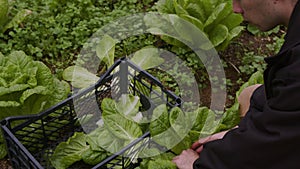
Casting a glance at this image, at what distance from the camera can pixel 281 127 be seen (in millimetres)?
1538

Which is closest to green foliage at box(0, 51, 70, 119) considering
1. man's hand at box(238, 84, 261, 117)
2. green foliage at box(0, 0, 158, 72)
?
green foliage at box(0, 0, 158, 72)

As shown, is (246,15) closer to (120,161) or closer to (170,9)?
(120,161)

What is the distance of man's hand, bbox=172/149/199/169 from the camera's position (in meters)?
2.31

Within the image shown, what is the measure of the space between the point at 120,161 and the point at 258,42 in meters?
1.81

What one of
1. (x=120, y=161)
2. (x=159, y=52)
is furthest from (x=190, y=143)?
(x=159, y=52)

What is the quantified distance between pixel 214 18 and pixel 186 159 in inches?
52.1

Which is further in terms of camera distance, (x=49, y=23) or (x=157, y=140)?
(x=49, y=23)

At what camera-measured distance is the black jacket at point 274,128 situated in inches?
57.9

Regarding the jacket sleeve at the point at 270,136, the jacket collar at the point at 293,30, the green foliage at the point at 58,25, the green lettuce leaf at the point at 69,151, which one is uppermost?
the jacket collar at the point at 293,30

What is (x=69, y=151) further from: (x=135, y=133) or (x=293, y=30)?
(x=293, y=30)

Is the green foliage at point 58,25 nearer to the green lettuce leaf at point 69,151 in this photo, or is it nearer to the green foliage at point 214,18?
the green foliage at point 214,18

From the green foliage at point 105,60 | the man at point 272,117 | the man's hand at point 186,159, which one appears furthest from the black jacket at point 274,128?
the green foliage at point 105,60

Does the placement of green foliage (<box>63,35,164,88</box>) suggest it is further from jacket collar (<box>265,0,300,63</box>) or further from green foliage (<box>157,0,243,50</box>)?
jacket collar (<box>265,0,300,63</box>)

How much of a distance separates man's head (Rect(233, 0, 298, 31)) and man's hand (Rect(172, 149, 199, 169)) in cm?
81
